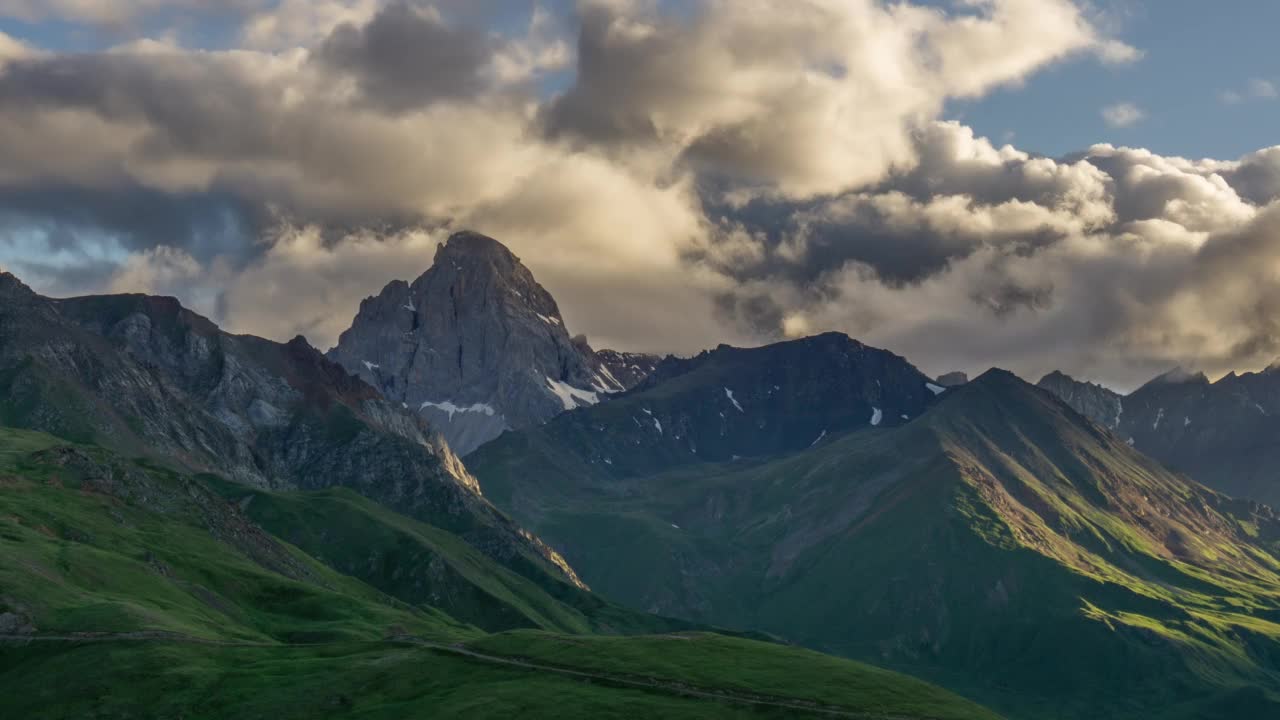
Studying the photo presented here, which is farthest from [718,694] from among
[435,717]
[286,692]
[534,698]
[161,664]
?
[161,664]

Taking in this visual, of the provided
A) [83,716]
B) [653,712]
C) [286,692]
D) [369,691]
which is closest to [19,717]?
[83,716]

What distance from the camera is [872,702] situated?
7662 inches

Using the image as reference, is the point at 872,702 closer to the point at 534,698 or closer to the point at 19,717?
the point at 534,698

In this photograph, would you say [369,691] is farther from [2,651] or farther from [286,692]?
[2,651]

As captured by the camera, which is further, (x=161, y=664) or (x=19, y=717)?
(x=161, y=664)

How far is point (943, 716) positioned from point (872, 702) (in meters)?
11.0

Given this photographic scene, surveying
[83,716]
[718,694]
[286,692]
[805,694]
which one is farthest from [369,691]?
[805,694]

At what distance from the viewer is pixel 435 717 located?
584 ft

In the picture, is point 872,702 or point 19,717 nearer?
point 19,717

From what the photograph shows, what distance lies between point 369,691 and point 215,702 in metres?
22.5

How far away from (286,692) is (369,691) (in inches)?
487

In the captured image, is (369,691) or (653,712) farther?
(369,691)

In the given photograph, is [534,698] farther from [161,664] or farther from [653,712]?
[161,664]

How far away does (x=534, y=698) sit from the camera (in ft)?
604
